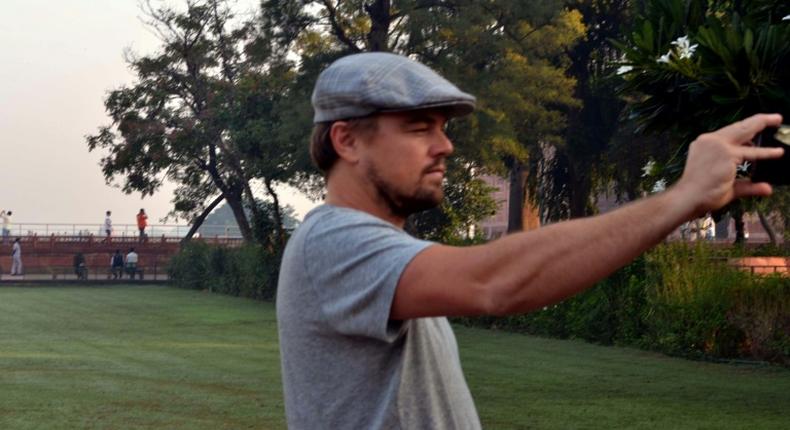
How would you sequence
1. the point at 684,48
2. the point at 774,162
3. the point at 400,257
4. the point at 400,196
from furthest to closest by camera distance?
the point at 684,48 → the point at 774,162 → the point at 400,196 → the point at 400,257

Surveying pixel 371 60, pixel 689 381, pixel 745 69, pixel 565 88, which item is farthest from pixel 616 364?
pixel 565 88

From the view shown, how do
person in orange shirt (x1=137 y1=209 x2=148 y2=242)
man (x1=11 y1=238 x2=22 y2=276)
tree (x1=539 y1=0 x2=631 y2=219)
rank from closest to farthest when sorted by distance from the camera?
tree (x1=539 y1=0 x2=631 y2=219)
man (x1=11 y1=238 x2=22 y2=276)
person in orange shirt (x1=137 y1=209 x2=148 y2=242)

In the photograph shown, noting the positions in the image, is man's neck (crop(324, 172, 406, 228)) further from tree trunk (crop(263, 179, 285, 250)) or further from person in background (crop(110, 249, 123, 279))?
person in background (crop(110, 249, 123, 279))

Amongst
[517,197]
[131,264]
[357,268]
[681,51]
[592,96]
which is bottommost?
[357,268]

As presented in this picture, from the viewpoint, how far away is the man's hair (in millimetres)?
2682

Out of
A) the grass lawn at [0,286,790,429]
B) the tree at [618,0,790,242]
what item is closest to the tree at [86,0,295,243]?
the grass lawn at [0,286,790,429]

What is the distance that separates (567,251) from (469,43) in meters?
31.2

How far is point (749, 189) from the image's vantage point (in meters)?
2.47

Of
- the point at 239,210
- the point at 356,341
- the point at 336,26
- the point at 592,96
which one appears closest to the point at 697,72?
the point at 356,341

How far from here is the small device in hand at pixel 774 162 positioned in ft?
9.52

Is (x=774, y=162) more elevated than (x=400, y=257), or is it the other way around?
(x=774, y=162)

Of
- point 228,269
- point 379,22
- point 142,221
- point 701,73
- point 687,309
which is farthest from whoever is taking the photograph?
point 142,221

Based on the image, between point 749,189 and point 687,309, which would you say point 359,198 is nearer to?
point 749,189

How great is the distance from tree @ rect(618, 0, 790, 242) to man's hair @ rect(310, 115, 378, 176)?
4422 millimetres
